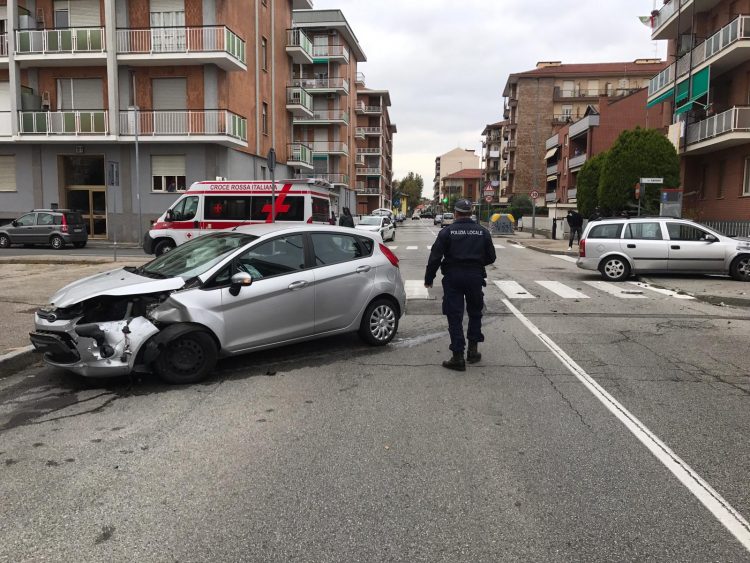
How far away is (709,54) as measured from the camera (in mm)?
25109

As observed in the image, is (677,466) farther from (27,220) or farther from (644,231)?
(27,220)

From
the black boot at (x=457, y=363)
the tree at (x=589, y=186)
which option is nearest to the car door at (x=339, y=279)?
the black boot at (x=457, y=363)

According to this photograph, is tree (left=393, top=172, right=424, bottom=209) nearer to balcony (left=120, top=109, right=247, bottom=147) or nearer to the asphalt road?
balcony (left=120, top=109, right=247, bottom=147)

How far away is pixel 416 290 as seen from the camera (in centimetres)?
1343

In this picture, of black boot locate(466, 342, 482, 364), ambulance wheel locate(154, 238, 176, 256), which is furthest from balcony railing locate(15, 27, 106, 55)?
black boot locate(466, 342, 482, 364)

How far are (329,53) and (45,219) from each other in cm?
3573

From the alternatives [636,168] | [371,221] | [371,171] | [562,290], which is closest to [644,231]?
[562,290]

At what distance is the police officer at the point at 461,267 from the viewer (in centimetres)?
665

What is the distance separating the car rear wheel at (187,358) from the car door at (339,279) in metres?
1.37

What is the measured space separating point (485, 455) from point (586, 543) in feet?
3.93

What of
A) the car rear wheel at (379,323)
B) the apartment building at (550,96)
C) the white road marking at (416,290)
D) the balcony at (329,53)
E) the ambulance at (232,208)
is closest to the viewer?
the car rear wheel at (379,323)

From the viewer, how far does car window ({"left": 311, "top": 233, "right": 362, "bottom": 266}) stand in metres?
7.17

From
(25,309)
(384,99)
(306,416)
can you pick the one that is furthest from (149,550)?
(384,99)

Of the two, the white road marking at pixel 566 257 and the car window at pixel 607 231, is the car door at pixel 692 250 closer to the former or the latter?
the car window at pixel 607 231
